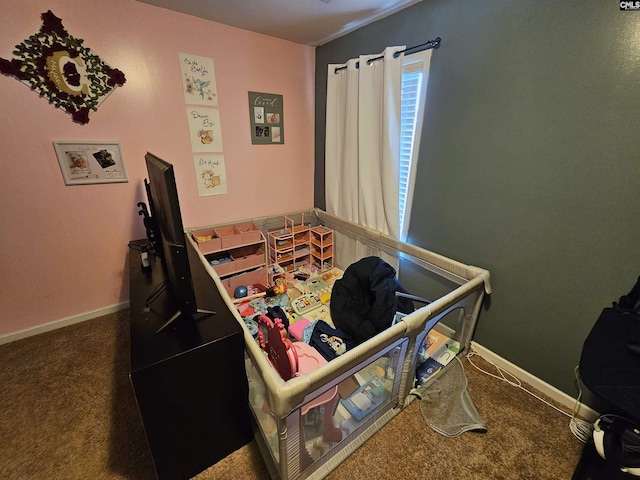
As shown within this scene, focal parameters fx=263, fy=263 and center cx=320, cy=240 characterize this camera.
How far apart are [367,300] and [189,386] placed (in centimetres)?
114

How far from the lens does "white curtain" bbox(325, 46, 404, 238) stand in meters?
1.86

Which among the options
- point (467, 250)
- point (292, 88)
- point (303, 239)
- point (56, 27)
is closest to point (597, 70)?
point (467, 250)

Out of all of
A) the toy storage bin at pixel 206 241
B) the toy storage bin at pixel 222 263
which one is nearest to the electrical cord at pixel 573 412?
the toy storage bin at pixel 222 263

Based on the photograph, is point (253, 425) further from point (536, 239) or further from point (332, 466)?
point (536, 239)

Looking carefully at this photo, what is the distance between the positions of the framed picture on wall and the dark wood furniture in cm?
112

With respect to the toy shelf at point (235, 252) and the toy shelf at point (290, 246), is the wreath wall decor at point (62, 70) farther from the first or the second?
the toy shelf at point (290, 246)

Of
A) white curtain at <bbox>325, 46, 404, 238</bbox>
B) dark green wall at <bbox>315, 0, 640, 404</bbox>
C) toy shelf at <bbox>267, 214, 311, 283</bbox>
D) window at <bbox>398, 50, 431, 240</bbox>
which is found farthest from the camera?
toy shelf at <bbox>267, 214, 311, 283</bbox>

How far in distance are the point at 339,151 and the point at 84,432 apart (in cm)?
247

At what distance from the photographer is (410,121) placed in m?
1.86

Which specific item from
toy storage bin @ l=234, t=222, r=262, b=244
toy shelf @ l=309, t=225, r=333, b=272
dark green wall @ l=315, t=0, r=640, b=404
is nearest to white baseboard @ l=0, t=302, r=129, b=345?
toy storage bin @ l=234, t=222, r=262, b=244

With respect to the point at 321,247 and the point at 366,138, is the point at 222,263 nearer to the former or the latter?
the point at 321,247

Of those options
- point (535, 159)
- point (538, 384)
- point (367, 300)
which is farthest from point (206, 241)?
point (538, 384)

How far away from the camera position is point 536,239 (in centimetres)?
142

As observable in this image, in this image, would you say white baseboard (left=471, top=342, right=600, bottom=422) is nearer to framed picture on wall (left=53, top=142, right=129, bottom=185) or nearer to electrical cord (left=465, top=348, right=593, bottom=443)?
electrical cord (left=465, top=348, right=593, bottom=443)
